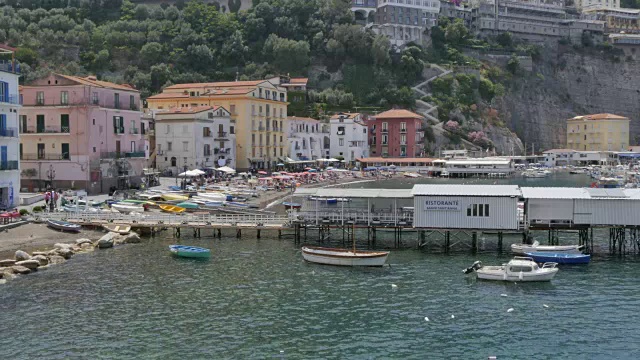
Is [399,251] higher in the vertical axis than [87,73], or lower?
lower

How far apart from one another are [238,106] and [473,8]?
11295 centimetres

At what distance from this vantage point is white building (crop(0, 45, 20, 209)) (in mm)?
54581

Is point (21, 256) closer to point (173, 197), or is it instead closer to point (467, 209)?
point (173, 197)

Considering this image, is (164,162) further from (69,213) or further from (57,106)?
(69,213)

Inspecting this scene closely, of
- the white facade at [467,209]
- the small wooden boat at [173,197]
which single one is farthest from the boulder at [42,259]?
the small wooden boat at [173,197]

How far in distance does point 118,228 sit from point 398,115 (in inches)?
3649

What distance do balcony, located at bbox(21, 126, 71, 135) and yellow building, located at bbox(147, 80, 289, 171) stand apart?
3706 centimetres

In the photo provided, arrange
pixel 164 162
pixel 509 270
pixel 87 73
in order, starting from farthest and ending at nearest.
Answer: pixel 87 73 → pixel 164 162 → pixel 509 270

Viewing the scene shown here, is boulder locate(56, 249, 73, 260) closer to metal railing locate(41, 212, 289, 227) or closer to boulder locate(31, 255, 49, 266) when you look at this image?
boulder locate(31, 255, 49, 266)

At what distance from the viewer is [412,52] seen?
162m

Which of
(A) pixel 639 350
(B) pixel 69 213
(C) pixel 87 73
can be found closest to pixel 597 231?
(A) pixel 639 350

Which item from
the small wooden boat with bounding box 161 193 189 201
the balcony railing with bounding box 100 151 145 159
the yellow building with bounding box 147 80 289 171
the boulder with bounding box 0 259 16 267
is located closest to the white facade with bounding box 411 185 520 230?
the boulder with bounding box 0 259 16 267

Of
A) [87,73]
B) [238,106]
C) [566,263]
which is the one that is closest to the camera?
[566,263]

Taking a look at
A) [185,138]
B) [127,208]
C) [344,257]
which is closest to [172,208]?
[127,208]
